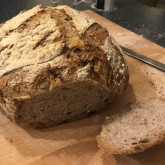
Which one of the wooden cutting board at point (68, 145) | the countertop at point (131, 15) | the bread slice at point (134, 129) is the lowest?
the wooden cutting board at point (68, 145)

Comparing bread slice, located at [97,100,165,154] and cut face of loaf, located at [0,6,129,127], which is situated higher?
cut face of loaf, located at [0,6,129,127]

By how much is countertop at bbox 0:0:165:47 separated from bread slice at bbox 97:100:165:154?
1.54m

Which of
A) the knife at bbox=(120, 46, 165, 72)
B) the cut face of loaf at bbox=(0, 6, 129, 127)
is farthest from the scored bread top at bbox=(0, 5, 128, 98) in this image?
the knife at bbox=(120, 46, 165, 72)

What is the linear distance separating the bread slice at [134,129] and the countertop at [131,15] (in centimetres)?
154

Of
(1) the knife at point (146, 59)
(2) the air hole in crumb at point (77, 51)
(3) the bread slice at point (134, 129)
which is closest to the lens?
(3) the bread slice at point (134, 129)

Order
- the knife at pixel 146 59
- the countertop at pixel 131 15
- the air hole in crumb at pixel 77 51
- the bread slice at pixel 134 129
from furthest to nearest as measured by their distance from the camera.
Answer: the countertop at pixel 131 15 → the knife at pixel 146 59 → the air hole in crumb at pixel 77 51 → the bread slice at pixel 134 129

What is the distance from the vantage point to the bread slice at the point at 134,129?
1.59m

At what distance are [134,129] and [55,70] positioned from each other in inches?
27.5

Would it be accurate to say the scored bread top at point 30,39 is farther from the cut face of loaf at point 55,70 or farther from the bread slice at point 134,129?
the bread slice at point 134,129

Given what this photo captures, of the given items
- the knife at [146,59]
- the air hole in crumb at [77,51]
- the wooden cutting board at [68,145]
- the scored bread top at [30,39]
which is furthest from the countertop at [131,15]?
the air hole in crumb at [77,51]

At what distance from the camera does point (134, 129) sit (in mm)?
1721

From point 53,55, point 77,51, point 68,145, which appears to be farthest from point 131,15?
point 68,145

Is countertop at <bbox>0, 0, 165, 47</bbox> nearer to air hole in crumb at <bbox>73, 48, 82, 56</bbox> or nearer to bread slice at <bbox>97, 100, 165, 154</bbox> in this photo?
bread slice at <bbox>97, 100, 165, 154</bbox>

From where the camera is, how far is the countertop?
3406 mm
